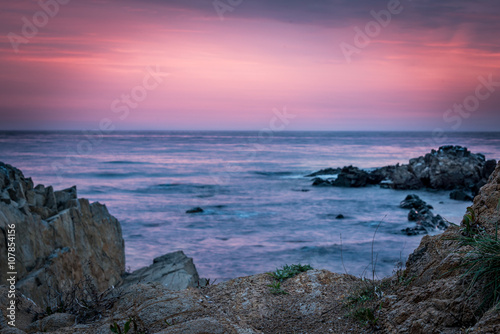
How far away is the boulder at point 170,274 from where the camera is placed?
1034 centimetres

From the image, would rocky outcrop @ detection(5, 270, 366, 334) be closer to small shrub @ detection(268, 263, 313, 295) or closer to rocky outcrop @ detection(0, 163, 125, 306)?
small shrub @ detection(268, 263, 313, 295)

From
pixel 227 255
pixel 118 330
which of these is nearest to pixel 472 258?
pixel 118 330

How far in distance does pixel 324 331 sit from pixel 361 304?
1.84 ft

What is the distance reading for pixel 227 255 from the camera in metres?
17.1

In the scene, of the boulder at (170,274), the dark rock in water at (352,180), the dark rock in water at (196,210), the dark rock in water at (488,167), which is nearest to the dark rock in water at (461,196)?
the dark rock in water at (488,167)

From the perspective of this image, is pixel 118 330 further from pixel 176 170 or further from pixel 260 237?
pixel 176 170

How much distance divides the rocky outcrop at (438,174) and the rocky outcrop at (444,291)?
2828 centimetres

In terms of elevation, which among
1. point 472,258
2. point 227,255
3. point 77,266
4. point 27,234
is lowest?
point 227,255

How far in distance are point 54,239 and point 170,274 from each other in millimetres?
3021

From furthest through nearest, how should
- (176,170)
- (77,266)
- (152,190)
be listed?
1. (176,170)
2. (152,190)
3. (77,266)

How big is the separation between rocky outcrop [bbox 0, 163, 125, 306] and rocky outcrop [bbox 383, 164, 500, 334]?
5.30 m

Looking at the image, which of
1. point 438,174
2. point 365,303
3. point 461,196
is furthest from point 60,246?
point 438,174

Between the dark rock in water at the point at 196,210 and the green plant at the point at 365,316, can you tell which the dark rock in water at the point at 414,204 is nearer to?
the dark rock in water at the point at 196,210

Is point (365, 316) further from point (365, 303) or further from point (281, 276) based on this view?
point (281, 276)
